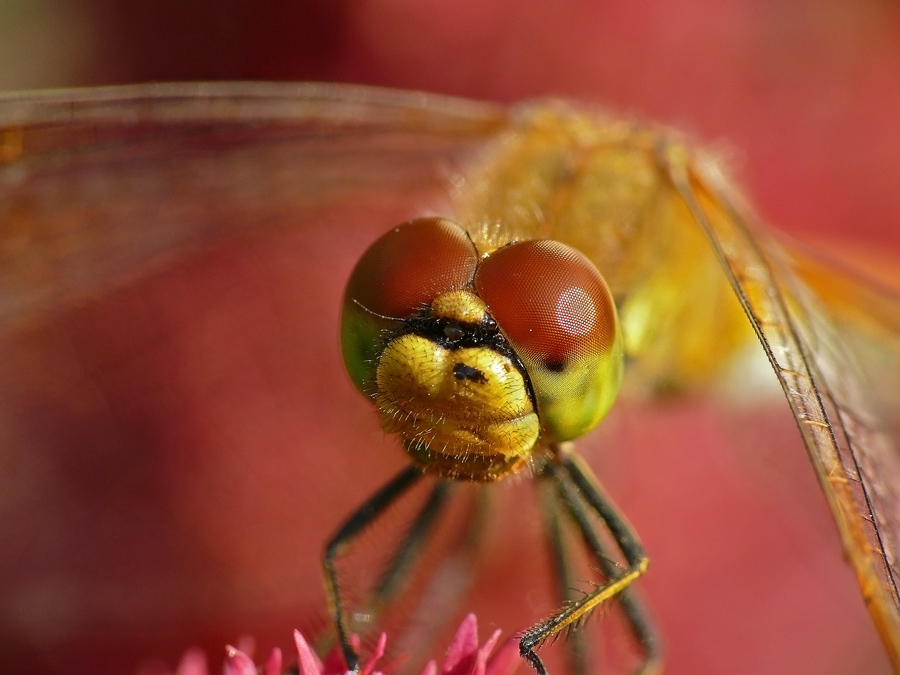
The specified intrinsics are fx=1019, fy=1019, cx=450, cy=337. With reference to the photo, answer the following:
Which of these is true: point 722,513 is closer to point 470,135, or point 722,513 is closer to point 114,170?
point 470,135

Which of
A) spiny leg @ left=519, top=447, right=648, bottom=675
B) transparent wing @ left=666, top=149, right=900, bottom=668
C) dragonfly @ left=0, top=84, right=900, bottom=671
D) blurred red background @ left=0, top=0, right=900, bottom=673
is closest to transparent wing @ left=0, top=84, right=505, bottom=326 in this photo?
dragonfly @ left=0, top=84, right=900, bottom=671

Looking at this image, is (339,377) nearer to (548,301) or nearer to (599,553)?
(599,553)

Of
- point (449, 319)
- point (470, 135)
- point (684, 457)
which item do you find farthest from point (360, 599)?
point (684, 457)

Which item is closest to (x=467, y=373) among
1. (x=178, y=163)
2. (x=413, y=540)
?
(x=413, y=540)

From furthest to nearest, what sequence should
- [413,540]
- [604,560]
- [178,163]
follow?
[178,163]
[413,540]
[604,560]

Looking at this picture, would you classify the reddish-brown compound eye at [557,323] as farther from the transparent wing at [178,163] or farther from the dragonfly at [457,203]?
the transparent wing at [178,163]

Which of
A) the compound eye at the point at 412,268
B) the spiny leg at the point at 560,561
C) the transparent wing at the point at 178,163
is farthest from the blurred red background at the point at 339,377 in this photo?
the compound eye at the point at 412,268
